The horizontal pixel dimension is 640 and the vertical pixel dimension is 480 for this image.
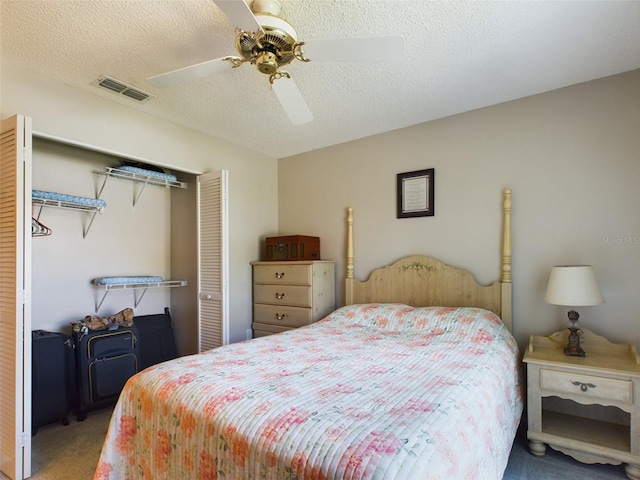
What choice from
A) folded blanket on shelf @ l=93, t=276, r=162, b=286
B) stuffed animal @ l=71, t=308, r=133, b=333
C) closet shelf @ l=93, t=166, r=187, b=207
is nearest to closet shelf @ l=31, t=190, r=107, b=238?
closet shelf @ l=93, t=166, r=187, b=207

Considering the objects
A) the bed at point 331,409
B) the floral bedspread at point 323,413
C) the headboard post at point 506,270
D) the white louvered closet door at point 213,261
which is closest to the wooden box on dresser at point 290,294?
the white louvered closet door at point 213,261

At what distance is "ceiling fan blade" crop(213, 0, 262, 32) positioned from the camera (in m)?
1.26

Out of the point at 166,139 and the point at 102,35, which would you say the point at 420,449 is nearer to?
A: the point at 102,35

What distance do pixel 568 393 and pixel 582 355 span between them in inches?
11.2

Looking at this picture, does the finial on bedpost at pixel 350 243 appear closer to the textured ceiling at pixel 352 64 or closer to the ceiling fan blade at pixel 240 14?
the textured ceiling at pixel 352 64

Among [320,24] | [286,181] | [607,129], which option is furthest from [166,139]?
[607,129]

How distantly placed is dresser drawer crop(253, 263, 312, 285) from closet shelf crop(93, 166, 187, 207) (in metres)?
1.12

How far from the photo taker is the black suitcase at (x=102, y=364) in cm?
265

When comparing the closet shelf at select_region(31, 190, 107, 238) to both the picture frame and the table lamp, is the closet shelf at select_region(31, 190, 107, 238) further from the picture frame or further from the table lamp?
the table lamp

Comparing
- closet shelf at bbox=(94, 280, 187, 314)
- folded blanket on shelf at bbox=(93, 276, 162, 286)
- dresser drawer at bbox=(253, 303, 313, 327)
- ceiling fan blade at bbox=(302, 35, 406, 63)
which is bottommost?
dresser drawer at bbox=(253, 303, 313, 327)

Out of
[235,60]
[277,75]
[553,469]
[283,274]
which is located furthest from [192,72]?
[553,469]

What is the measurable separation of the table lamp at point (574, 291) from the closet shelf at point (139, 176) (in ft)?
10.2

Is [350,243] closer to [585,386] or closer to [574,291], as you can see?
[574,291]

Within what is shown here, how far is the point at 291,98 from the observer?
1906 millimetres
